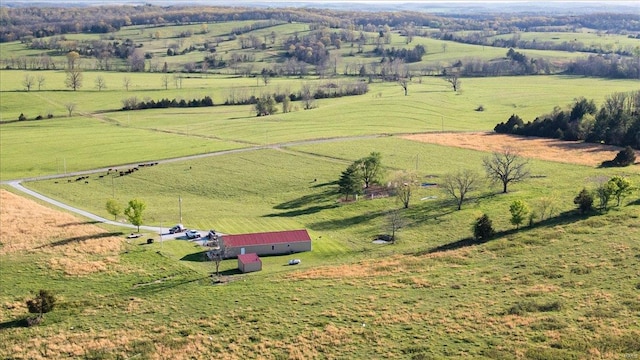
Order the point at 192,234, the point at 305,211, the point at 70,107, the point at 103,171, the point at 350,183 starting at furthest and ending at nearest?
the point at 70,107
the point at 103,171
the point at 350,183
the point at 305,211
the point at 192,234

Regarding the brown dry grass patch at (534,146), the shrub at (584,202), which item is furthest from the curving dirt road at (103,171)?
the shrub at (584,202)

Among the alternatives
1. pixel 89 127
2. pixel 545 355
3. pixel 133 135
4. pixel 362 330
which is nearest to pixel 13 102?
pixel 89 127

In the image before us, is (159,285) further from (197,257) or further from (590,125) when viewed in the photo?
(590,125)

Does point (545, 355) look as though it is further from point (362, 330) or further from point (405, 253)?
point (405, 253)

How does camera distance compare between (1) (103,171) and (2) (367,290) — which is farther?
(1) (103,171)

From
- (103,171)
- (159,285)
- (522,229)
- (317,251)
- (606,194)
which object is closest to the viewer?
(159,285)

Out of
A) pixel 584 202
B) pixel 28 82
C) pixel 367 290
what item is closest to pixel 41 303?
pixel 367 290

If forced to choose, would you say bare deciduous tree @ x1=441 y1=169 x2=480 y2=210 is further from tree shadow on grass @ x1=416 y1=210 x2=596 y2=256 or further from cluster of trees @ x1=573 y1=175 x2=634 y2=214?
cluster of trees @ x1=573 y1=175 x2=634 y2=214

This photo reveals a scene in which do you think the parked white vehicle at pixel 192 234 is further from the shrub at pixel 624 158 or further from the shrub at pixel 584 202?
the shrub at pixel 624 158
